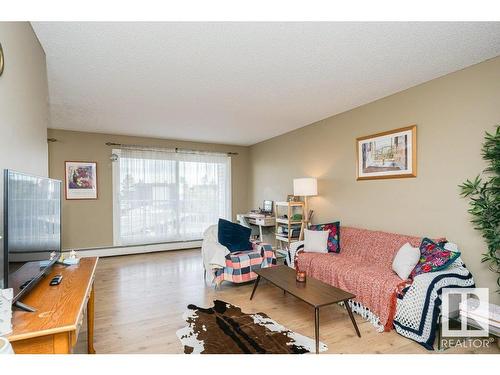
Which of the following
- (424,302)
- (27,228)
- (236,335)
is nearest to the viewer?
(27,228)

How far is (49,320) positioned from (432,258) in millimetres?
2872

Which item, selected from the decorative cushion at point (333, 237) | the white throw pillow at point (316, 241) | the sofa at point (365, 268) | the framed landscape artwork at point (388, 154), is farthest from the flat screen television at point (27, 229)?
the framed landscape artwork at point (388, 154)

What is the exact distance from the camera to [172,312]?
2.82 m

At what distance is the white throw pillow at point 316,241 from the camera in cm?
360

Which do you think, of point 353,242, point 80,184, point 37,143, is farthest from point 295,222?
point 80,184

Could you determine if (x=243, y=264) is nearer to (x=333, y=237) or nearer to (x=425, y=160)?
(x=333, y=237)

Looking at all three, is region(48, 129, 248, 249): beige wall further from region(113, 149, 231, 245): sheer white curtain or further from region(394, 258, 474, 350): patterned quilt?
region(394, 258, 474, 350): patterned quilt

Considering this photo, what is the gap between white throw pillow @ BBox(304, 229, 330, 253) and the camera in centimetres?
360

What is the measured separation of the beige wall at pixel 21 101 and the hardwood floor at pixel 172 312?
1.50m

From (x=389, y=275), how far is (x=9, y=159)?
310cm

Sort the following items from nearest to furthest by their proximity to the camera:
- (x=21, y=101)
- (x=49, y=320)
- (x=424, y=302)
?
(x=49, y=320) < (x=21, y=101) < (x=424, y=302)

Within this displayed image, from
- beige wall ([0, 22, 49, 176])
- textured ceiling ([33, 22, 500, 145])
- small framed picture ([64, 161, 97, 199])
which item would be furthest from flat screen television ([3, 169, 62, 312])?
small framed picture ([64, 161, 97, 199])

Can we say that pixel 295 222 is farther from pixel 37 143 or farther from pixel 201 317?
pixel 37 143

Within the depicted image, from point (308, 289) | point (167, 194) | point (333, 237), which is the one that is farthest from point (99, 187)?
point (308, 289)
